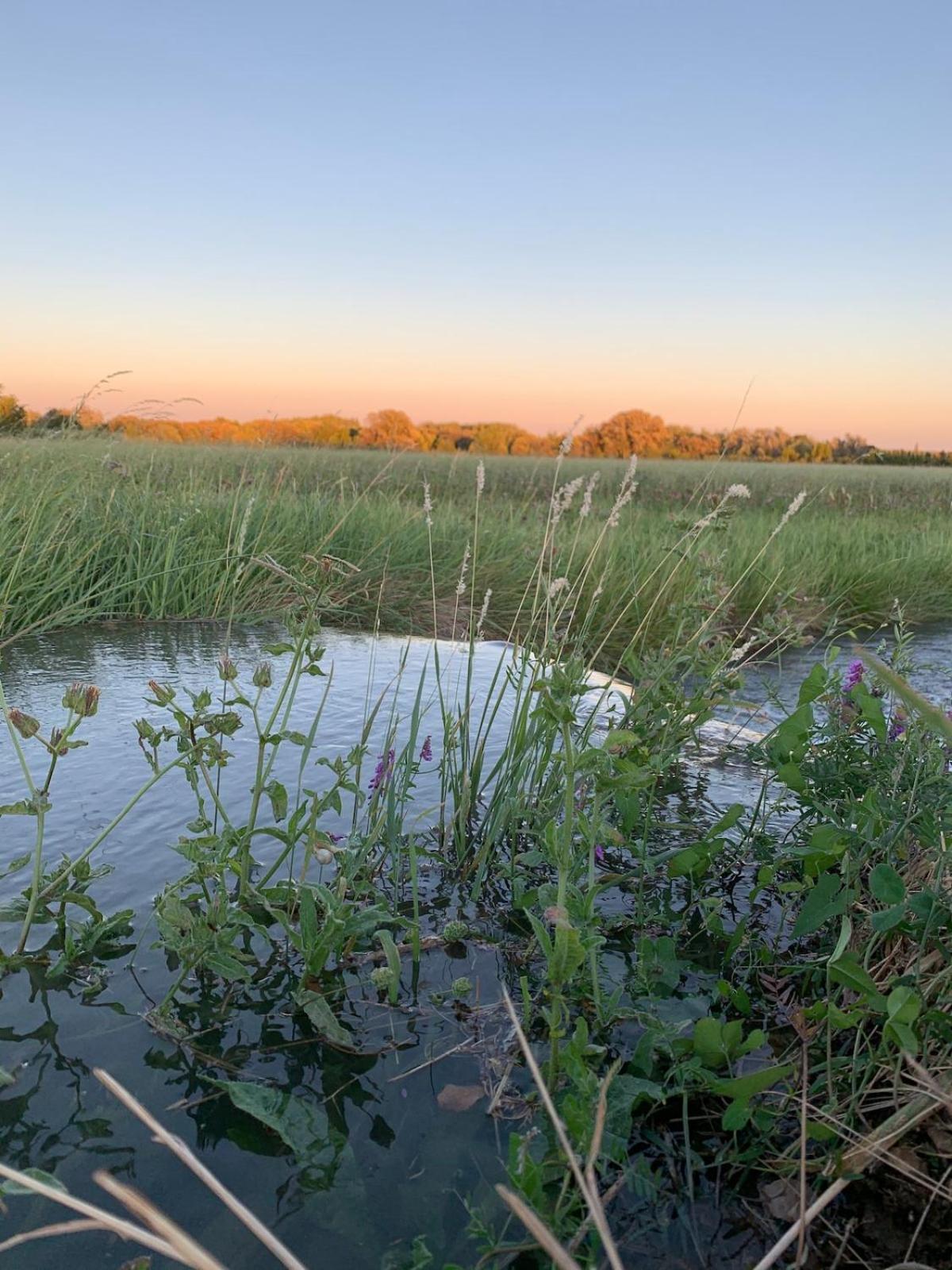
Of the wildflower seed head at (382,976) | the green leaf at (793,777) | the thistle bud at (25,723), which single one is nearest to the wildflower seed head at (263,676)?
the thistle bud at (25,723)

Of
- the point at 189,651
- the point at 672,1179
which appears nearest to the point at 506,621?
the point at 189,651

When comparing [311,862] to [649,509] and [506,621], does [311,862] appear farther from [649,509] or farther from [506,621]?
[649,509]

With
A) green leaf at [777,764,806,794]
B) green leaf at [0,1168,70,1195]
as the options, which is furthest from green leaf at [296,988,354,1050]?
green leaf at [777,764,806,794]

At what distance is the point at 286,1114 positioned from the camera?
1.31 metres

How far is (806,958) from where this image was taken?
170 centimetres

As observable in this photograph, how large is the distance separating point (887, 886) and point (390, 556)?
5016mm

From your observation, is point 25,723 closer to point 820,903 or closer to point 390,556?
point 820,903

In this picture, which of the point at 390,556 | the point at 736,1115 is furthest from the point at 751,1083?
the point at 390,556

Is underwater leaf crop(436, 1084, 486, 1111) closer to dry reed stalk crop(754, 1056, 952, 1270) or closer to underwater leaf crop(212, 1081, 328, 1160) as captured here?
underwater leaf crop(212, 1081, 328, 1160)

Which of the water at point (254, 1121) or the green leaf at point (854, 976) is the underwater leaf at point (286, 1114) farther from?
the green leaf at point (854, 976)

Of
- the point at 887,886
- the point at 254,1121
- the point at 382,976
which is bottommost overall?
the point at 254,1121

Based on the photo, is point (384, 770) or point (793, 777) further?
point (384, 770)

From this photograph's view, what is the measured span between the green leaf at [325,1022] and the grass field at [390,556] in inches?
29.4

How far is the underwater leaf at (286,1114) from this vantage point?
1.28m
